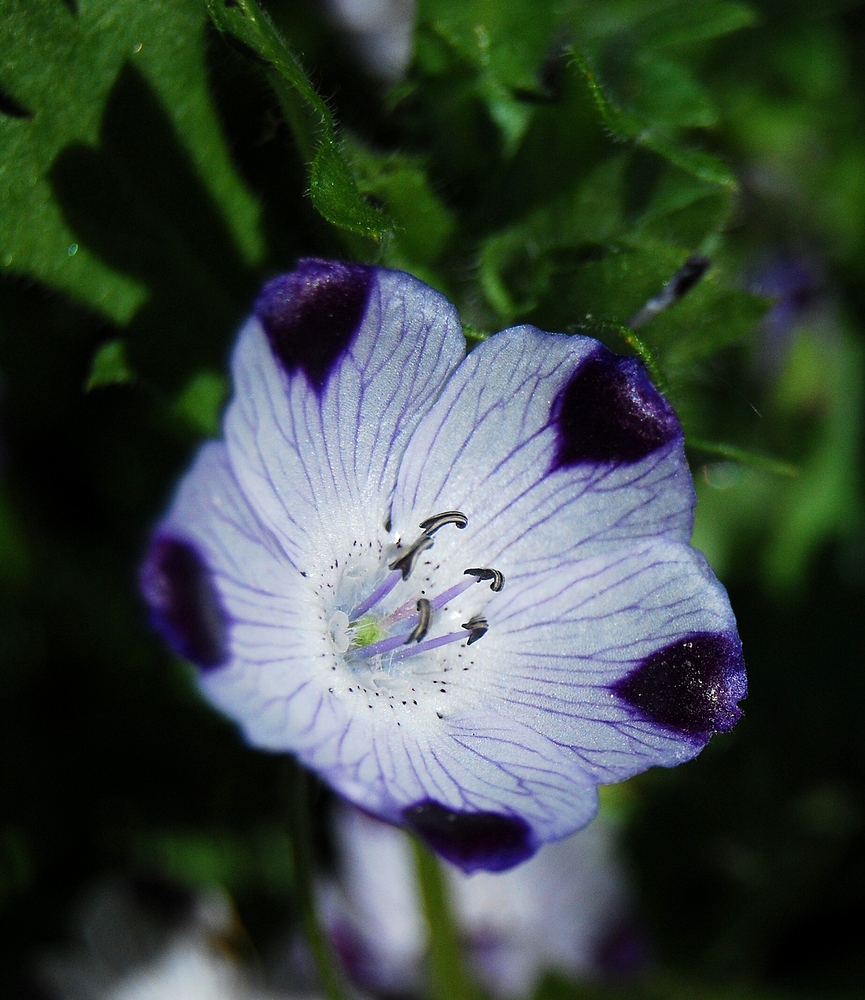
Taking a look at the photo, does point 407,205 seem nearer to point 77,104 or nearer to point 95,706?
point 77,104

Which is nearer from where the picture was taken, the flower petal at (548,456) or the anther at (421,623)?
the flower petal at (548,456)

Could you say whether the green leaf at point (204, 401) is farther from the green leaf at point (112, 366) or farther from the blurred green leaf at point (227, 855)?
the blurred green leaf at point (227, 855)

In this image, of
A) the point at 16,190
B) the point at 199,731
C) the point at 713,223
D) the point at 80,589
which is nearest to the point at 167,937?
the point at 199,731

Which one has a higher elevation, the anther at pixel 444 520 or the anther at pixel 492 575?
the anther at pixel 444 520

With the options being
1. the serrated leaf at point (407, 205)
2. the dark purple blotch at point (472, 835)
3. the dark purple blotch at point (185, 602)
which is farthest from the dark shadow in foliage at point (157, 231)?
the dark purple blotch at point (472, 835)

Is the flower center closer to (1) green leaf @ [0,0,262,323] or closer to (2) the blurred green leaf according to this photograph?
(1) green leaf @ [0,0,262,323]

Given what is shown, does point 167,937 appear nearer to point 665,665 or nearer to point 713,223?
point 665,665
